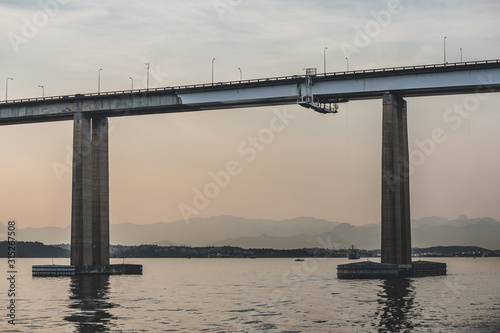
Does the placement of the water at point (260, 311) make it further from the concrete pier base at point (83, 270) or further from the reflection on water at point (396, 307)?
the concrete pier base at point (83, 270)

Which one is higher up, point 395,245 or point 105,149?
point 105,149

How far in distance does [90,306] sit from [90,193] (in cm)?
4974

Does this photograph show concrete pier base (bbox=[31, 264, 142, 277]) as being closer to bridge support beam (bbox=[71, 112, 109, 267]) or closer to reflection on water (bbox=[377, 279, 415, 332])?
bridge support beam (bbox=[71, 112, 109, 267])

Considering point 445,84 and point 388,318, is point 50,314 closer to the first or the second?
point 388,318

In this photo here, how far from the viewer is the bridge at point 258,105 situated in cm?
9212

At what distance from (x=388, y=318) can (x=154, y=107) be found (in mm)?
62705

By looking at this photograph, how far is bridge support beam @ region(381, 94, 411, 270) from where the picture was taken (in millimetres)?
92438

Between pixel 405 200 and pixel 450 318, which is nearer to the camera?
pixel 450 318

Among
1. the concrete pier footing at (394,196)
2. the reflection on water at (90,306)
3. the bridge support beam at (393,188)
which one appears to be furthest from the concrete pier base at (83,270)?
the bridge support beam at (393,188)

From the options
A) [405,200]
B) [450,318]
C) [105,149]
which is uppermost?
[105,149]

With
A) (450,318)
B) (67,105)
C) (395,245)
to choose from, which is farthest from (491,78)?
(67,105)

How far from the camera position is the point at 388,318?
52344 millimetres

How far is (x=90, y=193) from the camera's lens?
10981cm

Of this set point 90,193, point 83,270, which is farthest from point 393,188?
point 83,270
